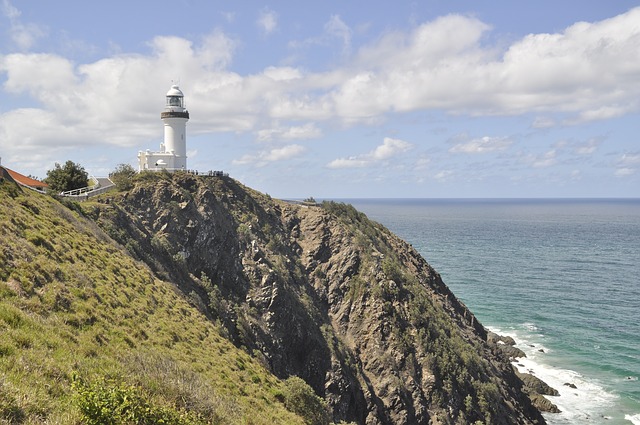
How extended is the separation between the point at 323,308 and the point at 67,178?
1281 inches

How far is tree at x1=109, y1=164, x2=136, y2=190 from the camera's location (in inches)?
1927

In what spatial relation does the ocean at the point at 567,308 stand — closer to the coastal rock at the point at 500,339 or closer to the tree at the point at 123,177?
the coastal rock at the point at 500,339

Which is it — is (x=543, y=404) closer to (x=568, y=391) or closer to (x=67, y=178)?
(x=568, y=391)

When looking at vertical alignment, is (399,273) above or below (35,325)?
below

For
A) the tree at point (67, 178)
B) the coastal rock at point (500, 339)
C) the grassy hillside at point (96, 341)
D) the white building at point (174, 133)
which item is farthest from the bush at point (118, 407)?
the coastal rock at point (500, 339)

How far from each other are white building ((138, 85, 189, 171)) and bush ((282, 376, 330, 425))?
3963 centimetres

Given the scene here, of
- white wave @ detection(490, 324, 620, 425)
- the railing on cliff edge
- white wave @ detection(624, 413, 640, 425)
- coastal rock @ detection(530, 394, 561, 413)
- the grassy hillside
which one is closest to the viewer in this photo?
the grassy hillside

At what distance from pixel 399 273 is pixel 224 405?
43.4 meters

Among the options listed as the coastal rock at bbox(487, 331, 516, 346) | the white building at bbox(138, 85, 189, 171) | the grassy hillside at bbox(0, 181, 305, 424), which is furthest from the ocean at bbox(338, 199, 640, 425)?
the white building at bbox(138, 85, 189, 171)

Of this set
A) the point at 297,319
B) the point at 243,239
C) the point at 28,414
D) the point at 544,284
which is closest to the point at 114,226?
the point at 243,239

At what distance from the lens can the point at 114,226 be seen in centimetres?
4066

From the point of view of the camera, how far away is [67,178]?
49156 mm

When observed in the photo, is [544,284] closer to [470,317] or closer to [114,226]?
[470,317]

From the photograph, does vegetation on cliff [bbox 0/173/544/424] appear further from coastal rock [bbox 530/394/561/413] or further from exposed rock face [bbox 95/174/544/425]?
coastal rock [bbox 530/394/561/413]
